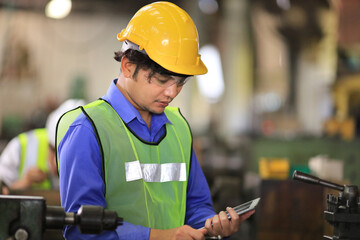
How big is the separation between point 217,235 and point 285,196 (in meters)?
2.66

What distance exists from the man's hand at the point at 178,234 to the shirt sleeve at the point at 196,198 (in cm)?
33

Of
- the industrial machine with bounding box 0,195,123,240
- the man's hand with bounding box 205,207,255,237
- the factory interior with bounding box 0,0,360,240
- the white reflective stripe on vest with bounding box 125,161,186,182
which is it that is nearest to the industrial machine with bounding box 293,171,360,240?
the man's hand with bounding box 205,207,255,237

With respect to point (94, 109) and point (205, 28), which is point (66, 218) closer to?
point (94, 109)

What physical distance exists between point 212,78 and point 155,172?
9453 mm

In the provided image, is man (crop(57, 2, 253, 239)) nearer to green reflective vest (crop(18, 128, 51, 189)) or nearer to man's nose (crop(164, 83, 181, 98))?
man's nose (crop(164, 83, 181, 98))

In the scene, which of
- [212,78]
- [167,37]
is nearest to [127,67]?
[167,37]

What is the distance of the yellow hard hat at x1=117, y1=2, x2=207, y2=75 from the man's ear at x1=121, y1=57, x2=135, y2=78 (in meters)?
0.07

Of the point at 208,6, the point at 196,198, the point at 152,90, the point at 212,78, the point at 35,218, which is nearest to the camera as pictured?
the point at 35,218


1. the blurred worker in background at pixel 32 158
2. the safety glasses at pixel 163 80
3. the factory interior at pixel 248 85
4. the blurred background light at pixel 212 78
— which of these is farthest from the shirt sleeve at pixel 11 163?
the blurred background light at pixel 212 78

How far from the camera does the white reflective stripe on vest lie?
6.48ft

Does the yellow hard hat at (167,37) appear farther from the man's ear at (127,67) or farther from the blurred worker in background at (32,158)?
the blurred worker in background at (32,158)

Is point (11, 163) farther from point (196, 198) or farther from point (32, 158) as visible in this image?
point (196, 198)

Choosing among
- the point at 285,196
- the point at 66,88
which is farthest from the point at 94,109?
the point at 66,88

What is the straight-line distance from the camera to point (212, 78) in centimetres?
1144
